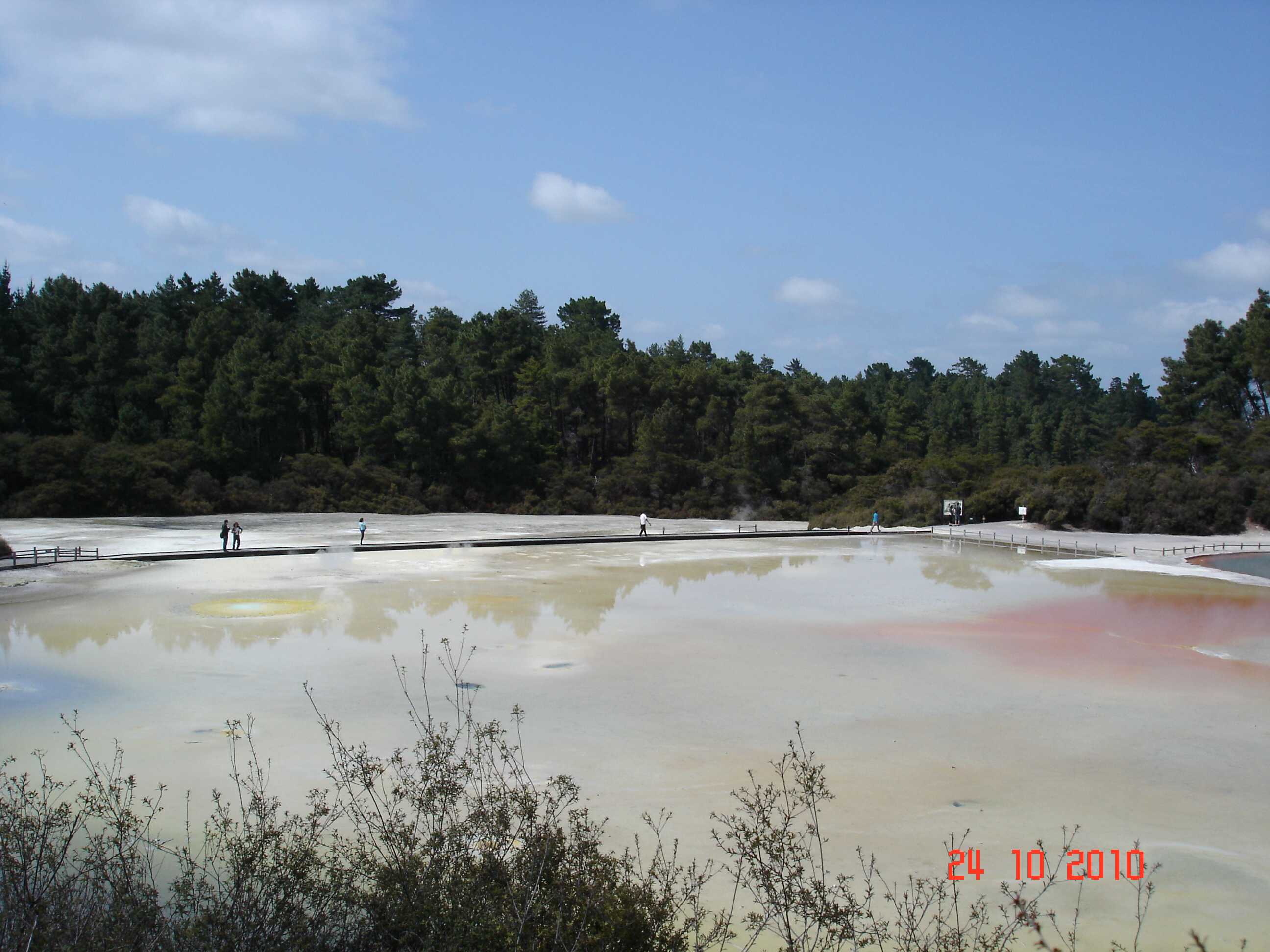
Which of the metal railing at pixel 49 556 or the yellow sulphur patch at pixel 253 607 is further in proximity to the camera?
the metal railing at pixel 49 556

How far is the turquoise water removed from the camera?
95.5 feet

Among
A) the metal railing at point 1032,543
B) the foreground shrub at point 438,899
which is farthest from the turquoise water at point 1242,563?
the foreground shrub at point 438,899

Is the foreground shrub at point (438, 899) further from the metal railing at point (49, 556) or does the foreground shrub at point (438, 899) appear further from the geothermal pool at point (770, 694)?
the metal railing at point (49, 556)

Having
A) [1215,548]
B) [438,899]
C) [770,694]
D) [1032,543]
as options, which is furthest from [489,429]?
[438,899]

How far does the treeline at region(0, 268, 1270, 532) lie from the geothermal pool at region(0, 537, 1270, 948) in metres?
22.0

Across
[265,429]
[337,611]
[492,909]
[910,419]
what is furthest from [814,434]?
[492,909]

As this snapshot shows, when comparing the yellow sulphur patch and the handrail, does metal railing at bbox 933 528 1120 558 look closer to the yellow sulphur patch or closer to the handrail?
the handrail

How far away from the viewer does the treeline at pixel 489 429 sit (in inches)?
1690

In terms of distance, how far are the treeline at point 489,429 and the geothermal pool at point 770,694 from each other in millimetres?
21966

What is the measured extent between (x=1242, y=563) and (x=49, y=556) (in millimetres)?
36203

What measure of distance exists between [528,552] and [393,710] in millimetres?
19432

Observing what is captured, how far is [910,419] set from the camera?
70.9m

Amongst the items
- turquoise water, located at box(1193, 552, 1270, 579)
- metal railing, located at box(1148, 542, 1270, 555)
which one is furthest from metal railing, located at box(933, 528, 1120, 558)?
turquoise water, located at box(1193, 552, 1270, 579)

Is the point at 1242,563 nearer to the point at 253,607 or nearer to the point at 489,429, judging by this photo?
the point at 253,607
